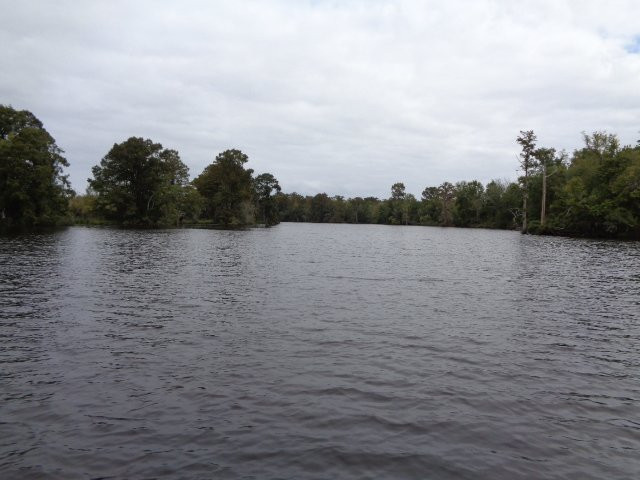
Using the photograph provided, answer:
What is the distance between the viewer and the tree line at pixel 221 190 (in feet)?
240

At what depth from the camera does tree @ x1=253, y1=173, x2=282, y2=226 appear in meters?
165

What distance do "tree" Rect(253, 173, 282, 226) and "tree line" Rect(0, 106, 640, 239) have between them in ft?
1.25

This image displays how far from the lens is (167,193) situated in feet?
358

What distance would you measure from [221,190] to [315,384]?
124973 millimetres

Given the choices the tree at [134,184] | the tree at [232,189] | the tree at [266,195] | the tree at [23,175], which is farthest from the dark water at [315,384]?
the tree at [266,195]

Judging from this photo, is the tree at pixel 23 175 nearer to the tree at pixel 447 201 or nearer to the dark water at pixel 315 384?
the dark water at pixel 315 384

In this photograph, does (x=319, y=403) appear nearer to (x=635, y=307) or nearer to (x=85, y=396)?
(x=85, y=396)

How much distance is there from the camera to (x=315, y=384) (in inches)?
423

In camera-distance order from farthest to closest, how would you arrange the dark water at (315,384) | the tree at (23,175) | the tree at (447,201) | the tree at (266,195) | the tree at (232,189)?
1. the tree at (447,201)
2. the tree at (266,195)
3. the tree at (232,189)
4. the tree at (23,175)
5. the dark water at (315,384)

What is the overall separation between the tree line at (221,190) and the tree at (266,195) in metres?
0.38

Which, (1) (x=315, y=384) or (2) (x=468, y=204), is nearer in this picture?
(1) (x=315, y=384)

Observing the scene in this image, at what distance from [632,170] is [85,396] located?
270ft

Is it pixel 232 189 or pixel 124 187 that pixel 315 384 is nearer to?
pixel 124 187

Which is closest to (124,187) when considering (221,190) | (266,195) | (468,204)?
(221,190)
